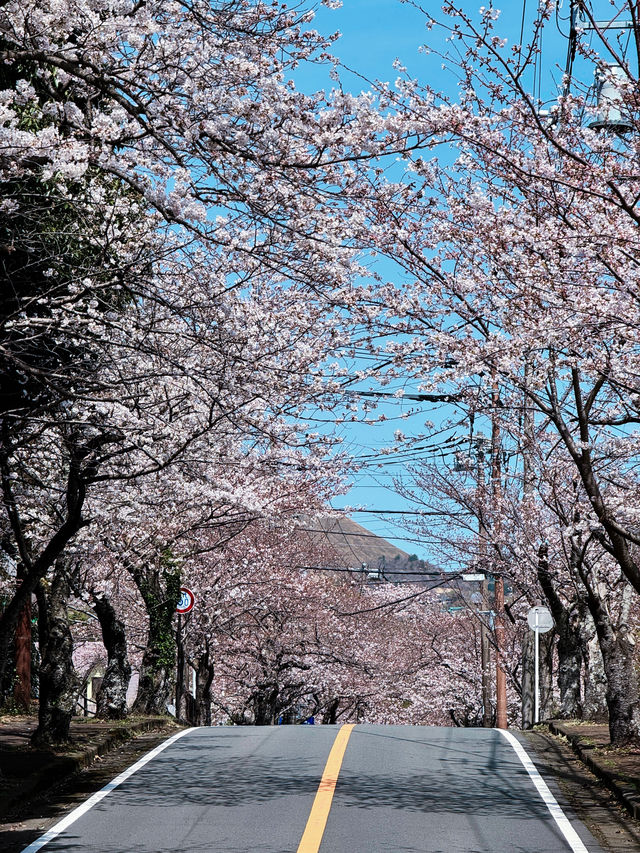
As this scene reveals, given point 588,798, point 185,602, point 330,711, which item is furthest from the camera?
point 330,711

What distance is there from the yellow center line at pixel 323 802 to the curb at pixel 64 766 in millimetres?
2641

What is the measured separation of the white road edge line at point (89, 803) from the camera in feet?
23.8

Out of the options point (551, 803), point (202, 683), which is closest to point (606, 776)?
point (551, 803)

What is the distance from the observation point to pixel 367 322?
36.5 ft

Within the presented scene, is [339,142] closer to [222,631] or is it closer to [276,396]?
[276,396]

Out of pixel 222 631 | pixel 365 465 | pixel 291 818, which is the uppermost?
pixel 365 465

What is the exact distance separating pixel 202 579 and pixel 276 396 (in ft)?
48.8

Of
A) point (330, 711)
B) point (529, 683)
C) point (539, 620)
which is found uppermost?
point (539, 620)

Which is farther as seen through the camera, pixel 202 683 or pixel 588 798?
pixel 202 683

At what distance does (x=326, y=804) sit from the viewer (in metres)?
8.62

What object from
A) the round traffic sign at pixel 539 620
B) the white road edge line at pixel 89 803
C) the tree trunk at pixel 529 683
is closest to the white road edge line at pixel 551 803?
the white road edge line at pixel 89 803

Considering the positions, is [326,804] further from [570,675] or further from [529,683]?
[529,683]

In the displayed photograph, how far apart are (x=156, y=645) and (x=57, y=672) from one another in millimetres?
6782

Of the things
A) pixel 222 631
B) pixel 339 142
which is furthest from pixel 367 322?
pixel 222 631
